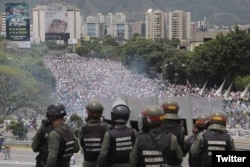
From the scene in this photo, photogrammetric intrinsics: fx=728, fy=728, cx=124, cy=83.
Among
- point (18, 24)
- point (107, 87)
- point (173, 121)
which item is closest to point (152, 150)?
point (173, 121)

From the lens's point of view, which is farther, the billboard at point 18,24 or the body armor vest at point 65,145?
the billboard at point 18,24

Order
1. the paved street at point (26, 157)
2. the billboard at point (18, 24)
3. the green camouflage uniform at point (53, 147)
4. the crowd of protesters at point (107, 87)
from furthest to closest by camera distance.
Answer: the billboard at point (18, 24) → the crowd of protesters at point (107, 87) → the paved street at point (26, 157) → the green camouflage uniform at point (53, 147)

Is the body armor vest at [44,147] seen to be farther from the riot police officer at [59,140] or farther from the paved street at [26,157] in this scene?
the paved street at [26,157]

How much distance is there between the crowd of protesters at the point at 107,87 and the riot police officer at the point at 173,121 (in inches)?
797

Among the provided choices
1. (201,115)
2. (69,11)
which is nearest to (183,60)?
(201,115)

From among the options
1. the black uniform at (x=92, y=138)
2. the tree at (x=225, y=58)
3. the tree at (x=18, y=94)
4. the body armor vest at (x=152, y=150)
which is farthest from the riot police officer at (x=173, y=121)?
the tree at (x=225, y=58)

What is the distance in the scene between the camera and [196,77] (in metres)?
59.6

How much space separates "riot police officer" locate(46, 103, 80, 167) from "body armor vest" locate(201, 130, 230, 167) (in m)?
1.33

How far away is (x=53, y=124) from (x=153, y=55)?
73.0 meters

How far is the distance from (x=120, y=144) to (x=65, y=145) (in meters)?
0.56

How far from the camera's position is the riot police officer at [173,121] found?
25.7 ft

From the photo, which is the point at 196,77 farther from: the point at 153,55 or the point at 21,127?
the point at 21,127

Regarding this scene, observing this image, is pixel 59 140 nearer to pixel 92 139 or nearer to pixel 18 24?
pixel 92 139

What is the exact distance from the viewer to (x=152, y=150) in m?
6.34
